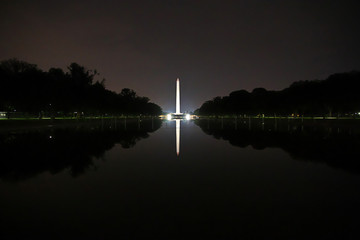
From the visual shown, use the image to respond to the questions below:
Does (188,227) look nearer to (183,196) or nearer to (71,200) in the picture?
(183,196)

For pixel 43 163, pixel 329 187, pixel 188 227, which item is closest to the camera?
pixel 188 227

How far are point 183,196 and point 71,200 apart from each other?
2.91 m

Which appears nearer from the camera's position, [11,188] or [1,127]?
[11,188]

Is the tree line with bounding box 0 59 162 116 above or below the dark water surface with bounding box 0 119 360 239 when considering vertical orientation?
above

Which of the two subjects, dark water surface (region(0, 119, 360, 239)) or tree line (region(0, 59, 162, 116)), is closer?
dark water surface (region(0, 119, 360, 239))

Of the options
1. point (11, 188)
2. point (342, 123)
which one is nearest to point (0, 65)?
point (11, 188)

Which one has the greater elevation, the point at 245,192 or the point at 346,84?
the point at 346,84

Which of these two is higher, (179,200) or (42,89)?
(42,89)

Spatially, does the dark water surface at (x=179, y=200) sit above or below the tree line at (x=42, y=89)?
below

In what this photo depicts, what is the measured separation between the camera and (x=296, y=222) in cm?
507

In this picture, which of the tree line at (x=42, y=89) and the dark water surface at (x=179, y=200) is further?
the tree line at (x=42, y=89)

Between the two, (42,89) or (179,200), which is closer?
(179,200)

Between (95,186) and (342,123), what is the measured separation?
165 ft

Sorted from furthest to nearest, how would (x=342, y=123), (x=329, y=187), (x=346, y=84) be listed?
(x=346, y=84)
(x=342, y=123)
(x=329, y=187)
